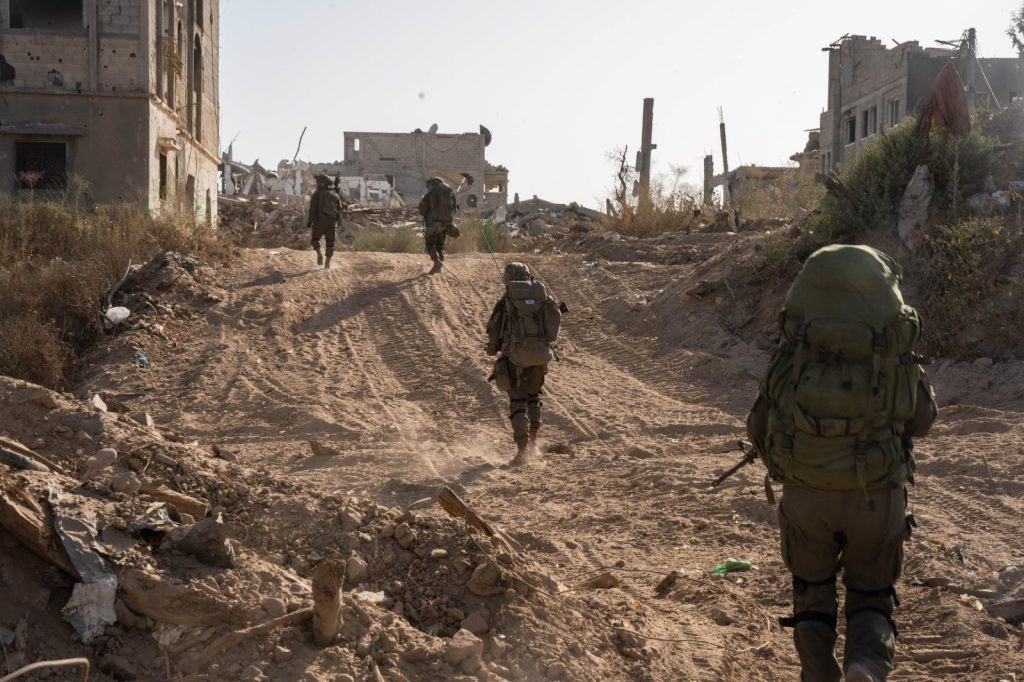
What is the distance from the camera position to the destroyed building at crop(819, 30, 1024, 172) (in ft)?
107

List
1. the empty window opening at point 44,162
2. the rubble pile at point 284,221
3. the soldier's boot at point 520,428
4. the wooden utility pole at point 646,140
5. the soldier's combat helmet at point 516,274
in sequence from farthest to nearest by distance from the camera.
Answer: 1. the rubble pile at point 284,221
2. the wooden utility pole at point 646,140
3. the empty window opening at point 44,162
4. the soldier's boot at point 520,428
5. the soldier's combat helmet at point 516,274

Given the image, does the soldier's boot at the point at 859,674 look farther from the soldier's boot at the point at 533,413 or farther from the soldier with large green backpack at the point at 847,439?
the soldier's boot at the point at 533,413

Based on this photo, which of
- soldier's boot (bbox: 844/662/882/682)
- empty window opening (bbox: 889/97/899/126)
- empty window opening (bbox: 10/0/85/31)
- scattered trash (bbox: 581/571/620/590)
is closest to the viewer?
soldier's boot (bbox: 844/662/882/682)

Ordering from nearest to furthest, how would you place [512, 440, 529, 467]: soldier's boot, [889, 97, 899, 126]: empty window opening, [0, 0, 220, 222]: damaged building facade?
[512, 440, 529, 467]: soldier's boot, [0, 0, 220, 222]: damaged building facade, [889, 97, 899, 126]: empty window opening

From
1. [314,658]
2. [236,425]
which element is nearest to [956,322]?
[236,425]

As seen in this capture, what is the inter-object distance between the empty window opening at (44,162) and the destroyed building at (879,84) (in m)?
19.9

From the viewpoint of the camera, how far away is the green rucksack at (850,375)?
350cm

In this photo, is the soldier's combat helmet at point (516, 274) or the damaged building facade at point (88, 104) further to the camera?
the damaged building facade at point (88, 104)

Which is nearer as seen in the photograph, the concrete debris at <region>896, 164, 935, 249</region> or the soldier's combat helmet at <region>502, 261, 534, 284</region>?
the soldier's combat helmet at <region>502, 261, 534, 284</region>

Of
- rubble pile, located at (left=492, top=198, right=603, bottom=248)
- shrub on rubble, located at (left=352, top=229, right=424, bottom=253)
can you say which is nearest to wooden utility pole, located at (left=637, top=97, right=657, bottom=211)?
rubble pile, located at (left=492, top=198, right=603, bottom=248)

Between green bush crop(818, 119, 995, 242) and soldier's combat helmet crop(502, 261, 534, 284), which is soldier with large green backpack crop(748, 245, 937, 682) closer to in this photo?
soldier's combat helmet crop(502, 261, 534, 284)

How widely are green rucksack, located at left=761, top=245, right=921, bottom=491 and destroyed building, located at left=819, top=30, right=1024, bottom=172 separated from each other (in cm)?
2655

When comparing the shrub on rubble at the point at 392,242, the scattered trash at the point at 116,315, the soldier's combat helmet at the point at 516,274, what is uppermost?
the shrub on rubble at the point at 392,242

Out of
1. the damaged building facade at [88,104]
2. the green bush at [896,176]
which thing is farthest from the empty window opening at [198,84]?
the green bush at [896,176]
